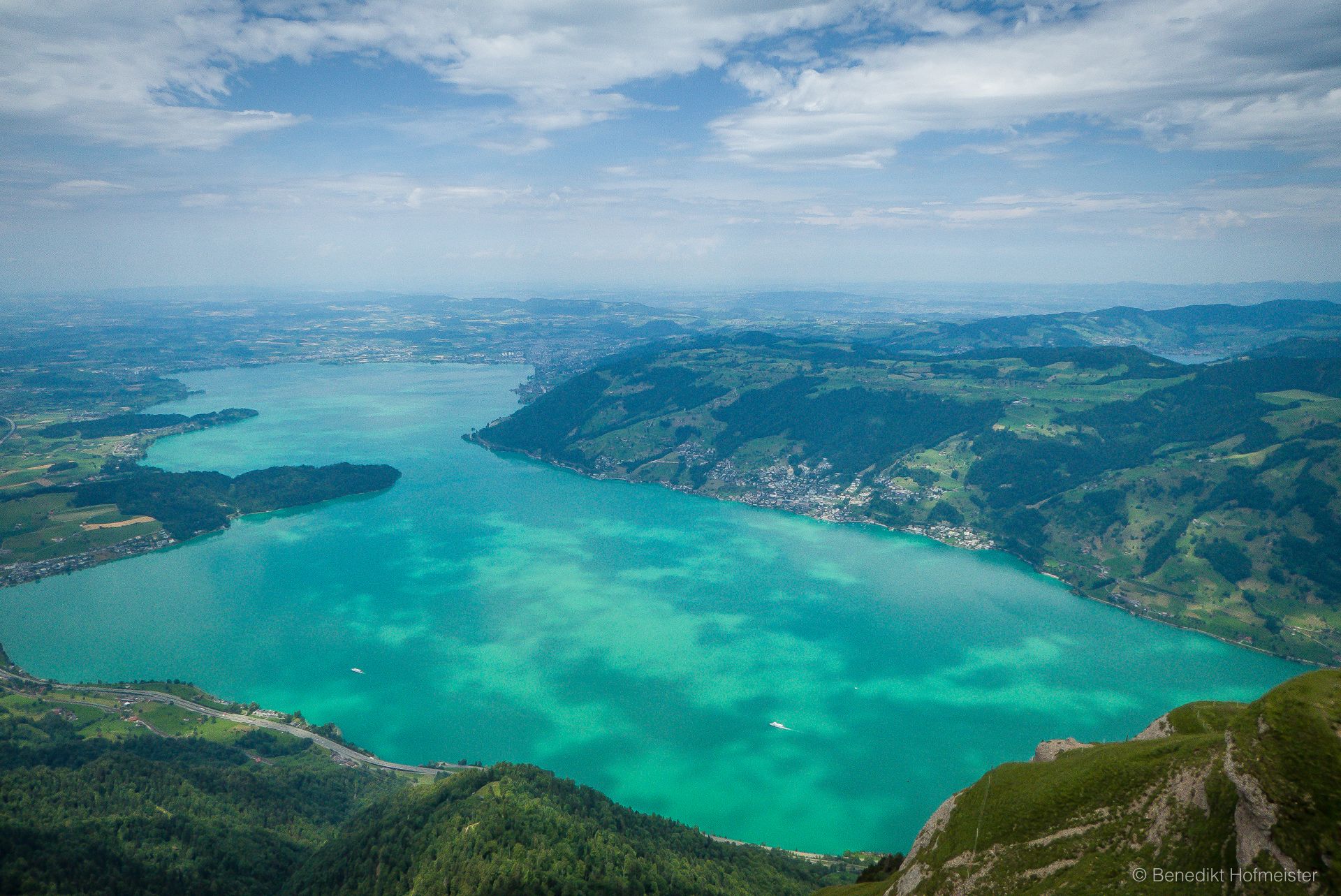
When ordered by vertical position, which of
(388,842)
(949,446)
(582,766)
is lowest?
(582,766)

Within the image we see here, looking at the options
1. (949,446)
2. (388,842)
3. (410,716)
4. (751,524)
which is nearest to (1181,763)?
(388,842)

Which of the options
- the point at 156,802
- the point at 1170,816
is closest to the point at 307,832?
the point at 156,802

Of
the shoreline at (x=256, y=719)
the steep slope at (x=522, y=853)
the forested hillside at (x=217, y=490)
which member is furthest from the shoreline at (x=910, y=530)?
the shoreline at (x=256, y=719)

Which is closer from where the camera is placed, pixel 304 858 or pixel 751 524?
pixel 304 858

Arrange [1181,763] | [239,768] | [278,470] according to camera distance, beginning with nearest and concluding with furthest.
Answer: [1181,763], [239,768], [278,470]

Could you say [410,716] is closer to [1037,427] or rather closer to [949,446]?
[949,446]

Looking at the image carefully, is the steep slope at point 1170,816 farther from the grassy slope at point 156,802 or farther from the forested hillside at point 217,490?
the forested hillside at point 217,490

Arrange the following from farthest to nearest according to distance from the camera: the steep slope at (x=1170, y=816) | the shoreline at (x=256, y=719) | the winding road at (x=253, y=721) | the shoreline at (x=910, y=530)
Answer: the shoreline at (x=910, y=530) → the winding road at (x=253, y=721) → the shoreline at (x=256, y=719) → the steep slope at (x=1170, y=816)
